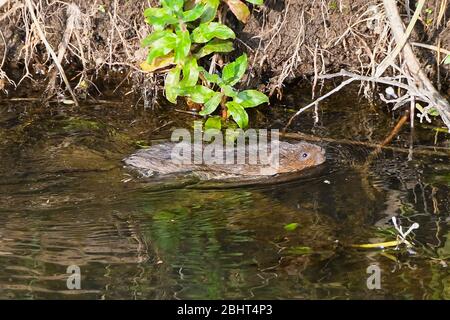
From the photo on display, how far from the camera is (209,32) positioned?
6.41 meters

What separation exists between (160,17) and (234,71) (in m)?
0.76

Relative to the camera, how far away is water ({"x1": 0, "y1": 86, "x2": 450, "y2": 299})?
430 cm

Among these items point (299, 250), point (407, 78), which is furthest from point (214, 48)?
point (299, 250)

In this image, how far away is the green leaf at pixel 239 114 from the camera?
21.1 ft

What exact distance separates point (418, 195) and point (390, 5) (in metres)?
1.67

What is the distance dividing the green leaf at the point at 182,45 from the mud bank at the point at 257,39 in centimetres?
78

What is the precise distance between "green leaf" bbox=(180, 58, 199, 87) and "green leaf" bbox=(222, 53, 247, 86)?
0.26 metres

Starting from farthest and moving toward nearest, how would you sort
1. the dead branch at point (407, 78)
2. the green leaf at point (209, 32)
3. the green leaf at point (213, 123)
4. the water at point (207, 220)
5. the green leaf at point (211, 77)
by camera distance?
the green leaf at point (213, 123) < the green leaf at point (211, 77) < the green leaf at point (209, 32) < the dead branch at point (407, 78) < the water at point (207, 220)

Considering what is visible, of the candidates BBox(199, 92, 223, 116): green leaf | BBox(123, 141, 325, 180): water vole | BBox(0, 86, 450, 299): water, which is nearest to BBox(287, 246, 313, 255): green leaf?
BBox(0, 86, 450, 299): water

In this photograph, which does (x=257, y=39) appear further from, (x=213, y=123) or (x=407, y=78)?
(x=407, y=78)

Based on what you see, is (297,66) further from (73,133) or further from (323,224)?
(323,224)

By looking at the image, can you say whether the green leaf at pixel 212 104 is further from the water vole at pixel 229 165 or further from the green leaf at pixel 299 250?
the green leaf at pixel 299 250

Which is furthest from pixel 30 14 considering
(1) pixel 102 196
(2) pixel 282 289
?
(2) pixel 282 289

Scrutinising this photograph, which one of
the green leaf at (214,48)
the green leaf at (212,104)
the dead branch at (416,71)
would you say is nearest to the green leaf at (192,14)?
the green leaf at (214,48)
